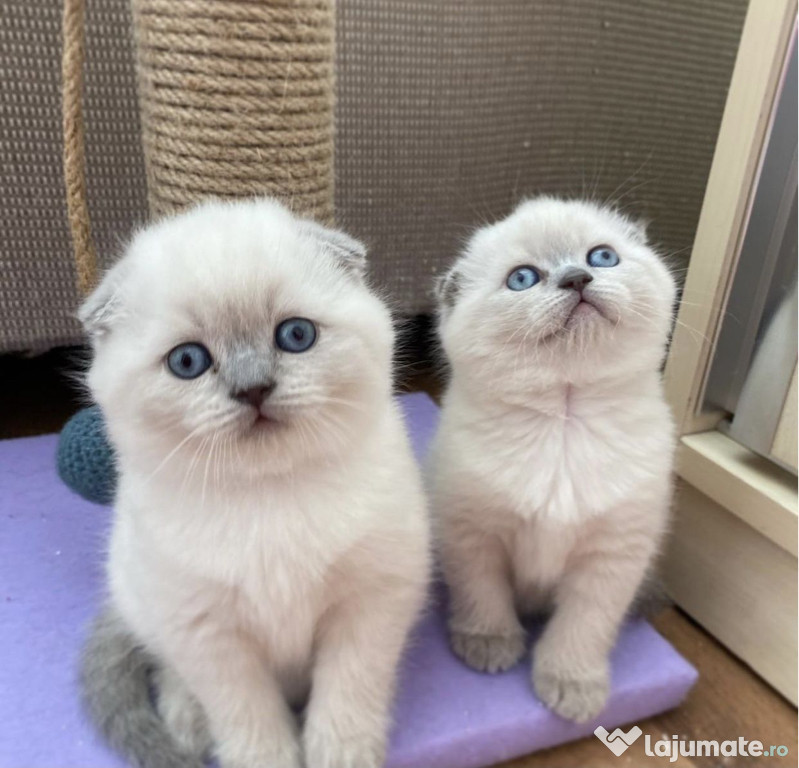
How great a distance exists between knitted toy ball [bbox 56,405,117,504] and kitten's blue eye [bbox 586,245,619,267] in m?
0.57

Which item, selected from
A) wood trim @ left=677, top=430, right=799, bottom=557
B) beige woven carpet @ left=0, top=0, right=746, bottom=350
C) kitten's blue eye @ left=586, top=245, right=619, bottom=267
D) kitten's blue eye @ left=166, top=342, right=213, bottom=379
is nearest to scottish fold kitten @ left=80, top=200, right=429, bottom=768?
kitten's blue eye @ left=166, top=342, right=213, bottom=379

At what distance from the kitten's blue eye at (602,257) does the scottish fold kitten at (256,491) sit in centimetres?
22

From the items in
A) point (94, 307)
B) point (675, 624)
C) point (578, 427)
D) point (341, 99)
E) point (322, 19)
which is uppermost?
point (322, 19)

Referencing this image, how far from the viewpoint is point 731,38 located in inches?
58.9

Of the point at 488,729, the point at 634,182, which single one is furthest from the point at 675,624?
the point at 634,182

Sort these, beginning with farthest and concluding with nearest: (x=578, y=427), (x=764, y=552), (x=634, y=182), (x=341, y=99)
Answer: (x=634, y=182)
(x=341, y=99)
(x=764, y=552)
(x=578, y=427)

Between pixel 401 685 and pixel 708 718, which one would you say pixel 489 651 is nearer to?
pixel 401 685

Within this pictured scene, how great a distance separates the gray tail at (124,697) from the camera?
2.38 ft

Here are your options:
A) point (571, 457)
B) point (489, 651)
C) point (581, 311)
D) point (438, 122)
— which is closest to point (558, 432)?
point (571, 457)

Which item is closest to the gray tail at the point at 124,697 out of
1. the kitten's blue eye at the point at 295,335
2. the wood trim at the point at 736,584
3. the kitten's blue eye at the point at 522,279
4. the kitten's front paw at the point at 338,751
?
the kitten's front paw at the point at 338,751

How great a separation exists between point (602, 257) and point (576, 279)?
0.24 ft

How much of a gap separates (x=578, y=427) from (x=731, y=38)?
44.0 inches

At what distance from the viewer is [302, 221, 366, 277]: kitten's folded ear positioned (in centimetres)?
66

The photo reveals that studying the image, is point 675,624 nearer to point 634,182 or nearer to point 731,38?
point 634,182
